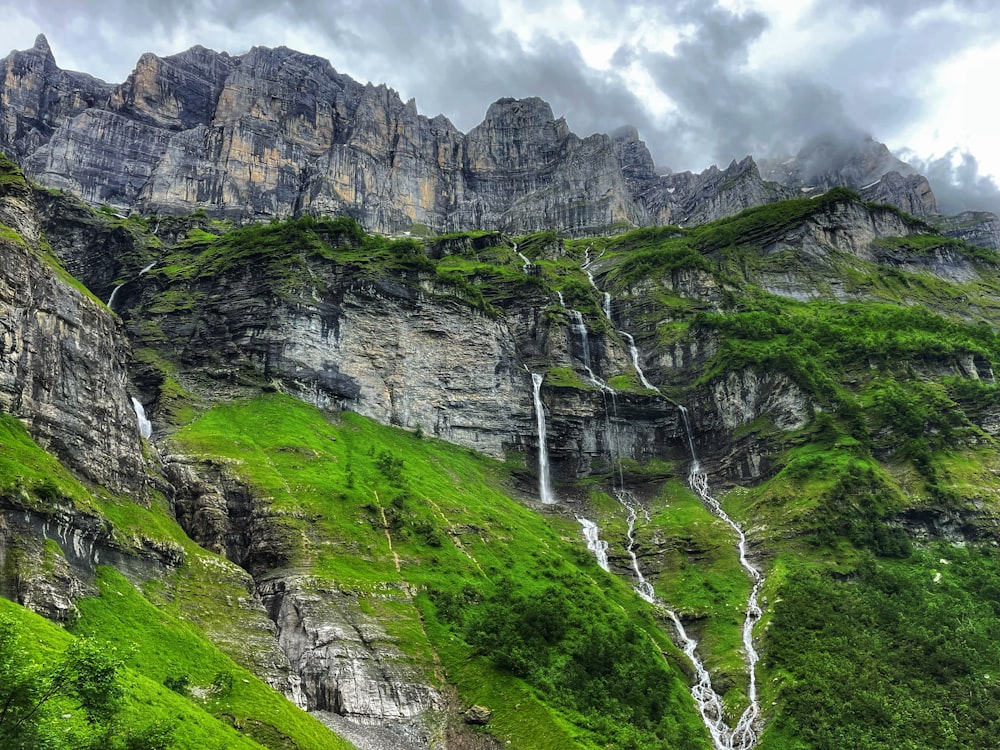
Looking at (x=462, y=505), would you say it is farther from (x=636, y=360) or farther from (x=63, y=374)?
(x=636, y=360)

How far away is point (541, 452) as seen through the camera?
125 meters

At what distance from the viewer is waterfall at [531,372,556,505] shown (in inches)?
4665

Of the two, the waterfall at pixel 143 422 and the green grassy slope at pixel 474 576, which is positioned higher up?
the waterfall at pixel 143 422

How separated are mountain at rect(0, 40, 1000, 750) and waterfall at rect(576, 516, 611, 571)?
2.16 ft

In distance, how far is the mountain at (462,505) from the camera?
52.8m

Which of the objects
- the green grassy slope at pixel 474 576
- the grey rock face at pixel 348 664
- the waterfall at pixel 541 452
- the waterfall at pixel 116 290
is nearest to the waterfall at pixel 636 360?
the waterfall at pixel 541 452

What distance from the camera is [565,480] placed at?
402ft

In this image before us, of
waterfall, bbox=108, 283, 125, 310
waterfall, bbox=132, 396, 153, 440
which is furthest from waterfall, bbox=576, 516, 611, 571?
waterfall, bbox=108, 283, 125, 310

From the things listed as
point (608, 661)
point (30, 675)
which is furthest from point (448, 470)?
point (30, 675)

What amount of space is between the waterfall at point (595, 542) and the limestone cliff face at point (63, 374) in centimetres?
5812

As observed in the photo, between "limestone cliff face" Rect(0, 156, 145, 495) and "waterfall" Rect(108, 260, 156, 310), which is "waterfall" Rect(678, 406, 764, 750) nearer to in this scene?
"limestone cliff face" Rect(0, 156, 145, 495)

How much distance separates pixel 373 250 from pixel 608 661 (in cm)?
10239

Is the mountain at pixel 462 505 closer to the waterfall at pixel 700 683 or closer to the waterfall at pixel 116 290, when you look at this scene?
the waterfall at pixel 700 683

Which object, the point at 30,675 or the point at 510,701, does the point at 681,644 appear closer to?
the point at 510,701
